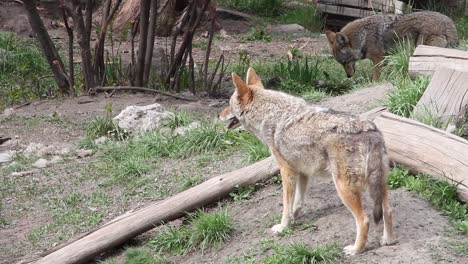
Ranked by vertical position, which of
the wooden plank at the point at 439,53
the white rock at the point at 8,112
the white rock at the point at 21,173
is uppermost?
the wooden plank at the point at 439,53

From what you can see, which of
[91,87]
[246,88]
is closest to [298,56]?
[91,87]

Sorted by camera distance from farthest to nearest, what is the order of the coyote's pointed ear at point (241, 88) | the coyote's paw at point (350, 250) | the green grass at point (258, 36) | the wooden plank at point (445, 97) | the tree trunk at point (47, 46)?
1. the green grass at point (258, 36)
2. the tree trunk at point (47, 46)
3. the wooden plank at point (445, 97)
4. the coyote's pointed ear at point (241, 88)
5. the coyote's paw at point (350, 250)

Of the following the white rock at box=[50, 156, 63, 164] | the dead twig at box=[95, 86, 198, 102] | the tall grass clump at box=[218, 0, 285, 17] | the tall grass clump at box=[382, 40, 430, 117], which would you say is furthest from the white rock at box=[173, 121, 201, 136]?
the tall grass clump at box=[218, 0, 285, 17]

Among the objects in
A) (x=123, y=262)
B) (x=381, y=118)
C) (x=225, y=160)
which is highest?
(x=381, y=118)

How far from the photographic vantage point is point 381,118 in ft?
24.5

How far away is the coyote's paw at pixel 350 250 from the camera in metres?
5.64

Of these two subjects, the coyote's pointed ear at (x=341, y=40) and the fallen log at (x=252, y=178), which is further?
the coyote's pointed ear at (x=341, y=40)

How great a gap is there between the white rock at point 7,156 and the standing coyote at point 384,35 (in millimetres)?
5047

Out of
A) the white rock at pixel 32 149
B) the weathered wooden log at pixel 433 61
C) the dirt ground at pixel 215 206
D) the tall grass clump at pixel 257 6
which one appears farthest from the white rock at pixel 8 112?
the tall grass clump at pixel 257 6

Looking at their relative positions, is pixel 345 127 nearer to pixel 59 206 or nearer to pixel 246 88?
pixel 246 88

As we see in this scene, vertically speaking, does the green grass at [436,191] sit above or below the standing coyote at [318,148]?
below

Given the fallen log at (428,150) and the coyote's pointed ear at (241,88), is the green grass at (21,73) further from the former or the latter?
the fallen log at (428,150)

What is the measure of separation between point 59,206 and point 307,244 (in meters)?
3.16

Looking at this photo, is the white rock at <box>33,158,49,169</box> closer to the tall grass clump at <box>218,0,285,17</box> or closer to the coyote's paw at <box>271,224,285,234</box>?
the coyote's paw at <box>271,224,285,234</box>
